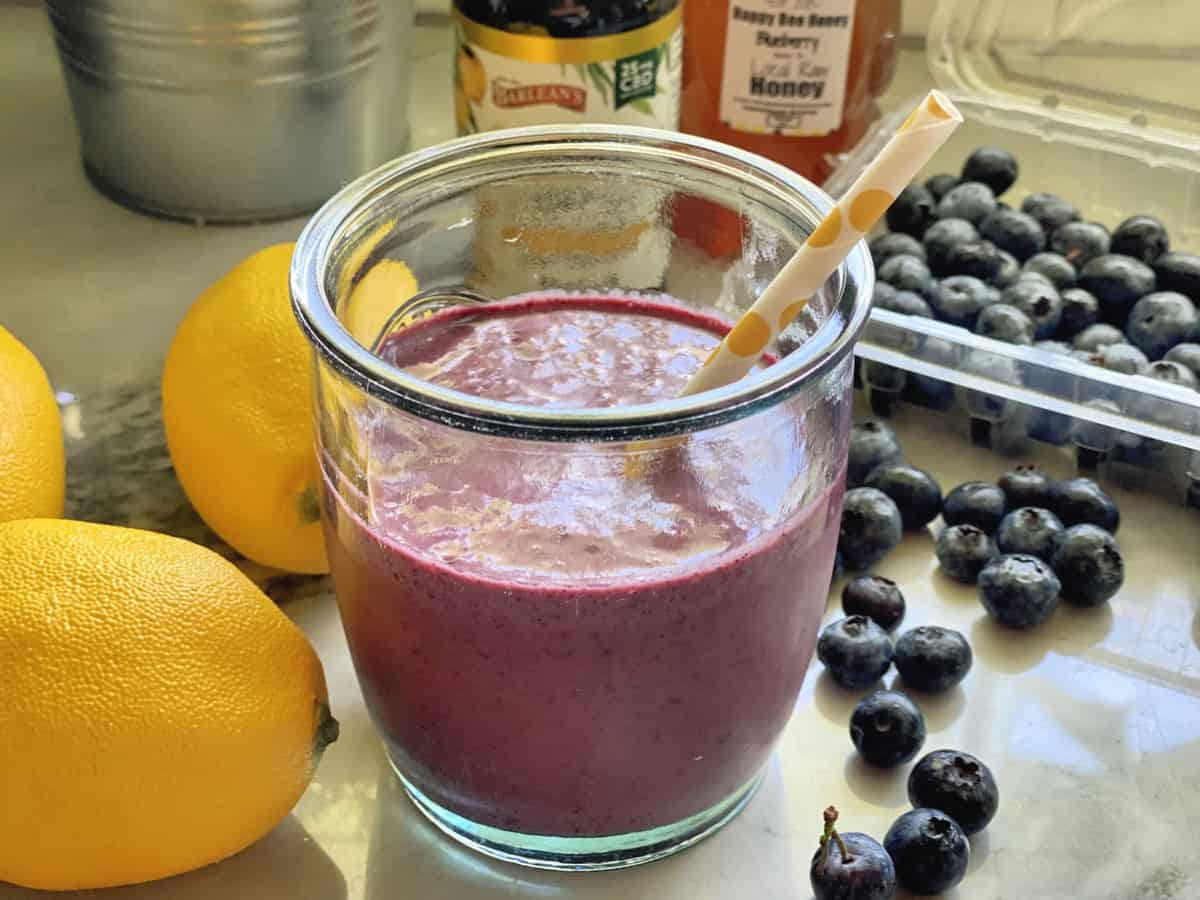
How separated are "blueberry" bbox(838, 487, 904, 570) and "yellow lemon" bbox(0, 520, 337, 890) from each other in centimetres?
33

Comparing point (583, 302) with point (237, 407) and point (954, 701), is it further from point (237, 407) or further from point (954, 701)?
point (954, 701)

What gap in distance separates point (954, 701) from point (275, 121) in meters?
0.67

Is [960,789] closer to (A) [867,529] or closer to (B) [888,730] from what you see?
(B) [888,730]

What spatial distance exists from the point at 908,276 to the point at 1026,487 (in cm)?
23

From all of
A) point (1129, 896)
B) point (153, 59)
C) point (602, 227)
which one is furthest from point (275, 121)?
point (1129, 896)

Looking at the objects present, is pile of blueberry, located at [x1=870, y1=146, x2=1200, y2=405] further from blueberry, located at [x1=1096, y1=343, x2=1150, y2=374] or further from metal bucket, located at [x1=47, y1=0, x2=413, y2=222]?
metal bucket, located at [x1=47, y1=0, x2=413, y2=222]

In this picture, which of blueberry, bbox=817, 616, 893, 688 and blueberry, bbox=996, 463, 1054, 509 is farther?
blueberry, bbox=996, 463, 1054, 509

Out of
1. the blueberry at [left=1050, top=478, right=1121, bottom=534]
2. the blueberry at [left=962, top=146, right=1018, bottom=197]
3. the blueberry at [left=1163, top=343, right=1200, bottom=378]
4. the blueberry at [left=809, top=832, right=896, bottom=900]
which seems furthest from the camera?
the blueberry at [left=962, top=146, right=1018, bottom=197]

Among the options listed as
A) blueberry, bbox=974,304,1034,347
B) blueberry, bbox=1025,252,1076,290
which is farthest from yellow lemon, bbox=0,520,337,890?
blueberry, bbox=1025,252,1076,290

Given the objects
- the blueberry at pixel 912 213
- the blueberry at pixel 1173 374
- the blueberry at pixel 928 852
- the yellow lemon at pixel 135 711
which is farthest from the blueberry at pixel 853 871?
the blueberry at pixel 912 213

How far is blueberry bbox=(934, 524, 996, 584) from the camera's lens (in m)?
0.83

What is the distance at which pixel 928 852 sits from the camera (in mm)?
639

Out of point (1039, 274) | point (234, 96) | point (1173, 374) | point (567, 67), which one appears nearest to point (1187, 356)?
point (1173, 374)

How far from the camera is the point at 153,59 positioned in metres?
1.05
